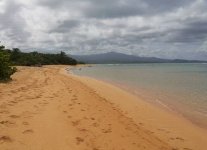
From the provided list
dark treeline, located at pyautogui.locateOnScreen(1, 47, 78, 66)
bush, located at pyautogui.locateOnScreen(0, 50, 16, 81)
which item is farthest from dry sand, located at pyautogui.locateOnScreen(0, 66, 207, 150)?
dark treeline, located at pyautogui.locateOnScreen(1, 47, 78, 66)

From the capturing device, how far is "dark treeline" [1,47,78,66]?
96.1 meters

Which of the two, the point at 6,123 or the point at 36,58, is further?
the point at 36,58

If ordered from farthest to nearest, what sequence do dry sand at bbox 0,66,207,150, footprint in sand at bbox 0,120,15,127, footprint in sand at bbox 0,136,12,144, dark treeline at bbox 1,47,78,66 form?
dark treeline at bbox 1,47,78,66 < footprint in sand at bbox 0,120,15,127 < dry sand at bbox 0,66,207,150 < footprint in sand at bbox 0,136,12,144

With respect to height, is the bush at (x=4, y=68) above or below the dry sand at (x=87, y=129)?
above

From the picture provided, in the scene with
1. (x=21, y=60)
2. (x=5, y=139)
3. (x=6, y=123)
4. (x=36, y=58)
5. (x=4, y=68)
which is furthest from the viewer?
(x=36, y=58)

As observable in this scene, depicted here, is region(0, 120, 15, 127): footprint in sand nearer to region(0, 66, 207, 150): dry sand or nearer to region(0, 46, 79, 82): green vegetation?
region(0, 66, 207, 150): dry sand

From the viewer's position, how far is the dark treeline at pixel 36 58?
96125 millimetres

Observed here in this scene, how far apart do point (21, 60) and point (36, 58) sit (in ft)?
43.9

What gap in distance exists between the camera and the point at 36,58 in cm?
10994

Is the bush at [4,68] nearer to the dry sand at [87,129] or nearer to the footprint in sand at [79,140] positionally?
the dry sand at [87,129]

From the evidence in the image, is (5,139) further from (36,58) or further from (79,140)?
(36,58)

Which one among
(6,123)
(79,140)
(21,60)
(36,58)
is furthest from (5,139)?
(36,58)

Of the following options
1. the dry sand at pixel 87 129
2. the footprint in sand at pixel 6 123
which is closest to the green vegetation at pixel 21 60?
the dry sand at pixel 87 129

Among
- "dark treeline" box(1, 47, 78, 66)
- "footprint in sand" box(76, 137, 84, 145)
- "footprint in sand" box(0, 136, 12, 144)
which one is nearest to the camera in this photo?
"footprint in sand" box(0, 136, 12, 144)
